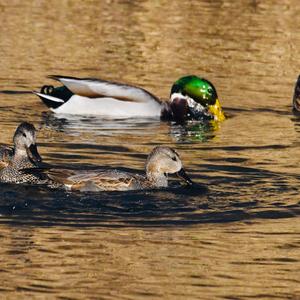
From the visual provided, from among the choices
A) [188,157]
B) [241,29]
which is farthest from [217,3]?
[188,157]

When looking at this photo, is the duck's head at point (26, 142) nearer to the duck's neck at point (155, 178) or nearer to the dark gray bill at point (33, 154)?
the dark gray bill at point (33, 154)

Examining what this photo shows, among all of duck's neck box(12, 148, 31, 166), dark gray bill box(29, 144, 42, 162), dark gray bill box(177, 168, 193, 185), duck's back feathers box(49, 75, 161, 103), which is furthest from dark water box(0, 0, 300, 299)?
dark gray bill box(29, 144, 42, 162)

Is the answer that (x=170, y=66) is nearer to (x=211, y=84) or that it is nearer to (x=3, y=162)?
(x=211, y=84)

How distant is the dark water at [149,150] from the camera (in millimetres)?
9508

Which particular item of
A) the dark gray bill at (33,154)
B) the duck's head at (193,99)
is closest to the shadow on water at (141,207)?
the dark gray bill at (33,154)

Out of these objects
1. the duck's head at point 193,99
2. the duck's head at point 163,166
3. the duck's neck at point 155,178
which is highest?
the duck's head at point 163,166

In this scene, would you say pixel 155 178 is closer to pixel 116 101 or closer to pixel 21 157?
pixel 21 157

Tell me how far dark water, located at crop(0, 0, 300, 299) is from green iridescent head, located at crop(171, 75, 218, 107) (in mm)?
323

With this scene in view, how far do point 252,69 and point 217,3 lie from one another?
5.60 m

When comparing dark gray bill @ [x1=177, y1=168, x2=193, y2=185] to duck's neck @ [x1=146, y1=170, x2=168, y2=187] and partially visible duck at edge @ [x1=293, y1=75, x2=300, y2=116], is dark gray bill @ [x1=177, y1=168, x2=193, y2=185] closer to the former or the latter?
duck's neck @ [x1=146, y1=170, x2=168, y2=187]

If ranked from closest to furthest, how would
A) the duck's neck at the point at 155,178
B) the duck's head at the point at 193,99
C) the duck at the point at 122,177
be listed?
the duck at the point at 122,177 → the duck's neck at the point at 155,178 → the duck's head at the point at 193,99

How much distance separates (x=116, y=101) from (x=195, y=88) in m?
1.10

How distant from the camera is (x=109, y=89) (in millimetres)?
16797

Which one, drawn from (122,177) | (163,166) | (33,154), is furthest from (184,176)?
(33,154)
